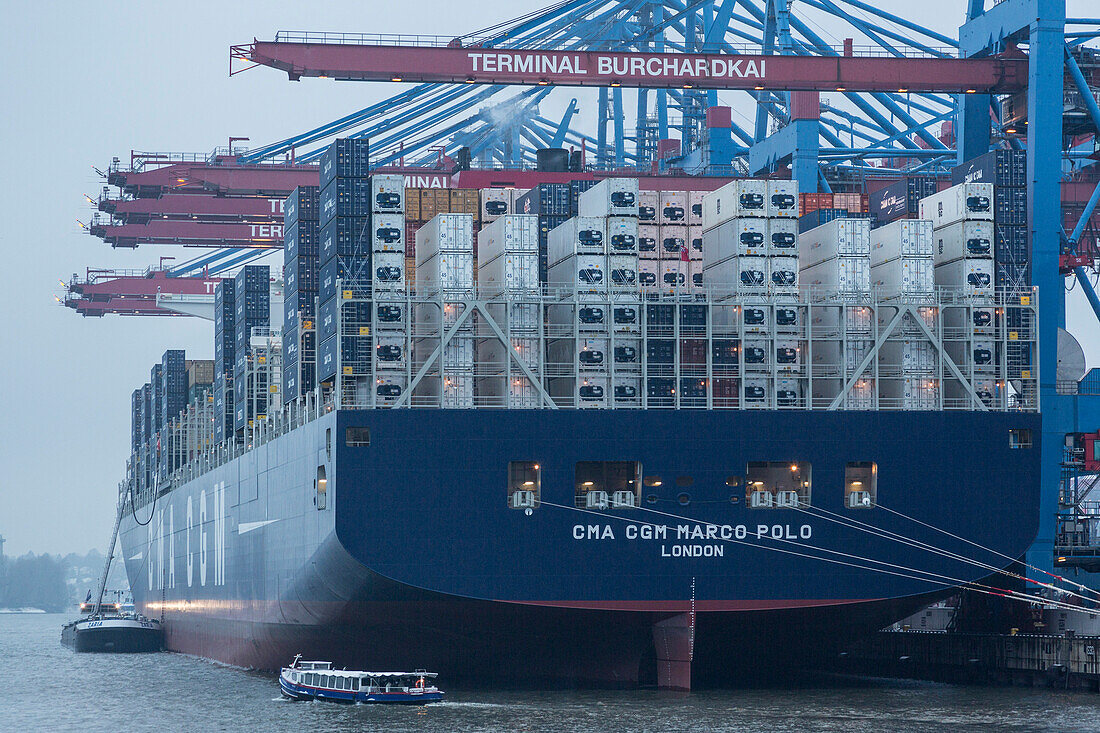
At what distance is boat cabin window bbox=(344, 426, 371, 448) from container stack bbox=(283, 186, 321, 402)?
6.17 m

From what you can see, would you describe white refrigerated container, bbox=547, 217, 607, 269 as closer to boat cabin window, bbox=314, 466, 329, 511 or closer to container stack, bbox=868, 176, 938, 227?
boat cabin window, bbox=314, 466, 329, 511

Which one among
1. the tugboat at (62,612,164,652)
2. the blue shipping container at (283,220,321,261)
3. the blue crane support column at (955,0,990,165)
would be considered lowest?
the tugboat at (62,612,164,652)

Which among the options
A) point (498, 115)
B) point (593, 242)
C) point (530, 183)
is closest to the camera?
point (593, 242)

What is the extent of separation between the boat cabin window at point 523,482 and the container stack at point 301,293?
310 inches

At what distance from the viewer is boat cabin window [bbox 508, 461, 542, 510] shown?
37781 mm

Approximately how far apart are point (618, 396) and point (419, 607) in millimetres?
6839

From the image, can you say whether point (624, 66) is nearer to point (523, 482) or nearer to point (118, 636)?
point (523, 482)

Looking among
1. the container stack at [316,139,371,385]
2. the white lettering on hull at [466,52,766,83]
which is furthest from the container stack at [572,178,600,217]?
the container stack at [316,139,371,385]

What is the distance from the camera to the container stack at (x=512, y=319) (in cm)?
3900

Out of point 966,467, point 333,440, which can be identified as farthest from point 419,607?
point 966,467

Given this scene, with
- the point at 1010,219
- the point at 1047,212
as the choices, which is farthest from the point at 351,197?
the point at 1047,212

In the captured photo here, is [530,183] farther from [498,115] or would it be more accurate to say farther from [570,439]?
[498,115]

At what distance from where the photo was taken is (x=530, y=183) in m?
51.5

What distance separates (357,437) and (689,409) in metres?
7.76
